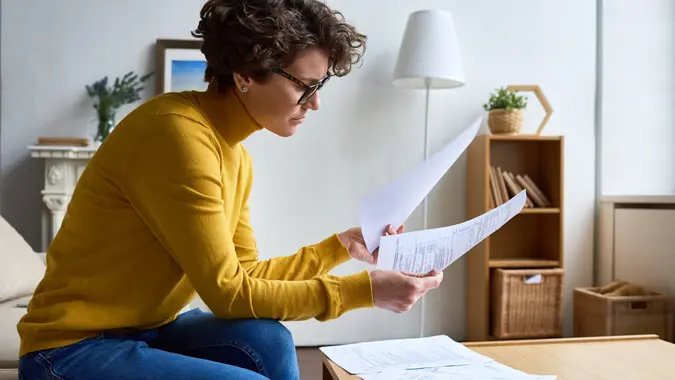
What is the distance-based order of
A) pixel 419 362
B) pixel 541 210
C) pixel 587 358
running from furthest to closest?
pixel 541 210 → pixel 587 358 → pixel 419 362

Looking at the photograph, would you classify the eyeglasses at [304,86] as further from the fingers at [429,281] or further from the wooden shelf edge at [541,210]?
the wooden shelf edge at [541,210]

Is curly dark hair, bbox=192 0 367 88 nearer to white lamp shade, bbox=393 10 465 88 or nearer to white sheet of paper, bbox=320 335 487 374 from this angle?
white sheet of paper, bbox=320 335 487 374

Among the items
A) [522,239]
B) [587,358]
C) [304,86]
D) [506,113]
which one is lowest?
[587,358]

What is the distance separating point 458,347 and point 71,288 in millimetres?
788

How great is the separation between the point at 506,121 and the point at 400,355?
2.10m

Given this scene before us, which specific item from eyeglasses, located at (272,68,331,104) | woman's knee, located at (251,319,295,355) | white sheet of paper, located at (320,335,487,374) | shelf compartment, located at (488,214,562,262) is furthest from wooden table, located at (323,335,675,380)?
shelf compartment, located at (488,214,562,262)

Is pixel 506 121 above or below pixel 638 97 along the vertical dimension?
below

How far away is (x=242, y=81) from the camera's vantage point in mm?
1185

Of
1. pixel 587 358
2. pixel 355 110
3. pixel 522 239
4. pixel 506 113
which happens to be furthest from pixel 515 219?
pixel 587 358

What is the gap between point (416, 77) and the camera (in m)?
3.04

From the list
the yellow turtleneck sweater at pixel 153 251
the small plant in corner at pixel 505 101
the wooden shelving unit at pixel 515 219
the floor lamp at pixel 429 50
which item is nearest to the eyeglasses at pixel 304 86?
the yellow turtleneck sweater at pixel 153 251

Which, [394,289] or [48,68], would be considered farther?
[48,68]

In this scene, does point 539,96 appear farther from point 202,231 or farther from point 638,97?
point 202,231

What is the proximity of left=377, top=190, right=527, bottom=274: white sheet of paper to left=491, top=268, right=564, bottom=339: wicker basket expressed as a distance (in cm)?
193
